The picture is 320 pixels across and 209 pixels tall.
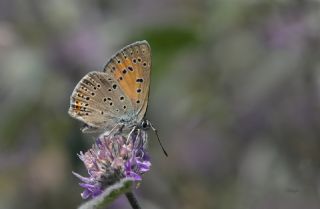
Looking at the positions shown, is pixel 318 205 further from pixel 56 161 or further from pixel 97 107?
pixel 56 161

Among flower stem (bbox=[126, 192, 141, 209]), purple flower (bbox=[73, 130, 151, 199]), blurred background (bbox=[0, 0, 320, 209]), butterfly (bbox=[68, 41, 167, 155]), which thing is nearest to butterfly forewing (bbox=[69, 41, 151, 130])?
butterfly (bbox=[68, 41, 167, 155])

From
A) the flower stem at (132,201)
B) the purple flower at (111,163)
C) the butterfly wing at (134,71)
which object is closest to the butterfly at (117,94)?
the butterfly wing at (134,71)

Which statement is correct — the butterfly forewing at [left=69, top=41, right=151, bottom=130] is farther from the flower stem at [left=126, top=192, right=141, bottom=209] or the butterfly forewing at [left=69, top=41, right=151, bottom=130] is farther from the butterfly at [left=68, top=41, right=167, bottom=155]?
the flower stem at [left=126, top=192, right=141, bottom=209]

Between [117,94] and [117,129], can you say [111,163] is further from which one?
[117,94]

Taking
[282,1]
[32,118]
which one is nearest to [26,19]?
[32,118]

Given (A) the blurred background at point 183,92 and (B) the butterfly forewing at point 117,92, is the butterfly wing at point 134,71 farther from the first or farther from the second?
(A) the blurred background at point 183,92

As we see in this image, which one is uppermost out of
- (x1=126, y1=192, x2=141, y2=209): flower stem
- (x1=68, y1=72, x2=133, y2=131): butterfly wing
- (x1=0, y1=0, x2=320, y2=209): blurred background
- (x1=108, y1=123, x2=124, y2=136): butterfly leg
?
(x1=126, y1=192, x2=141, y2=209): flower stem
